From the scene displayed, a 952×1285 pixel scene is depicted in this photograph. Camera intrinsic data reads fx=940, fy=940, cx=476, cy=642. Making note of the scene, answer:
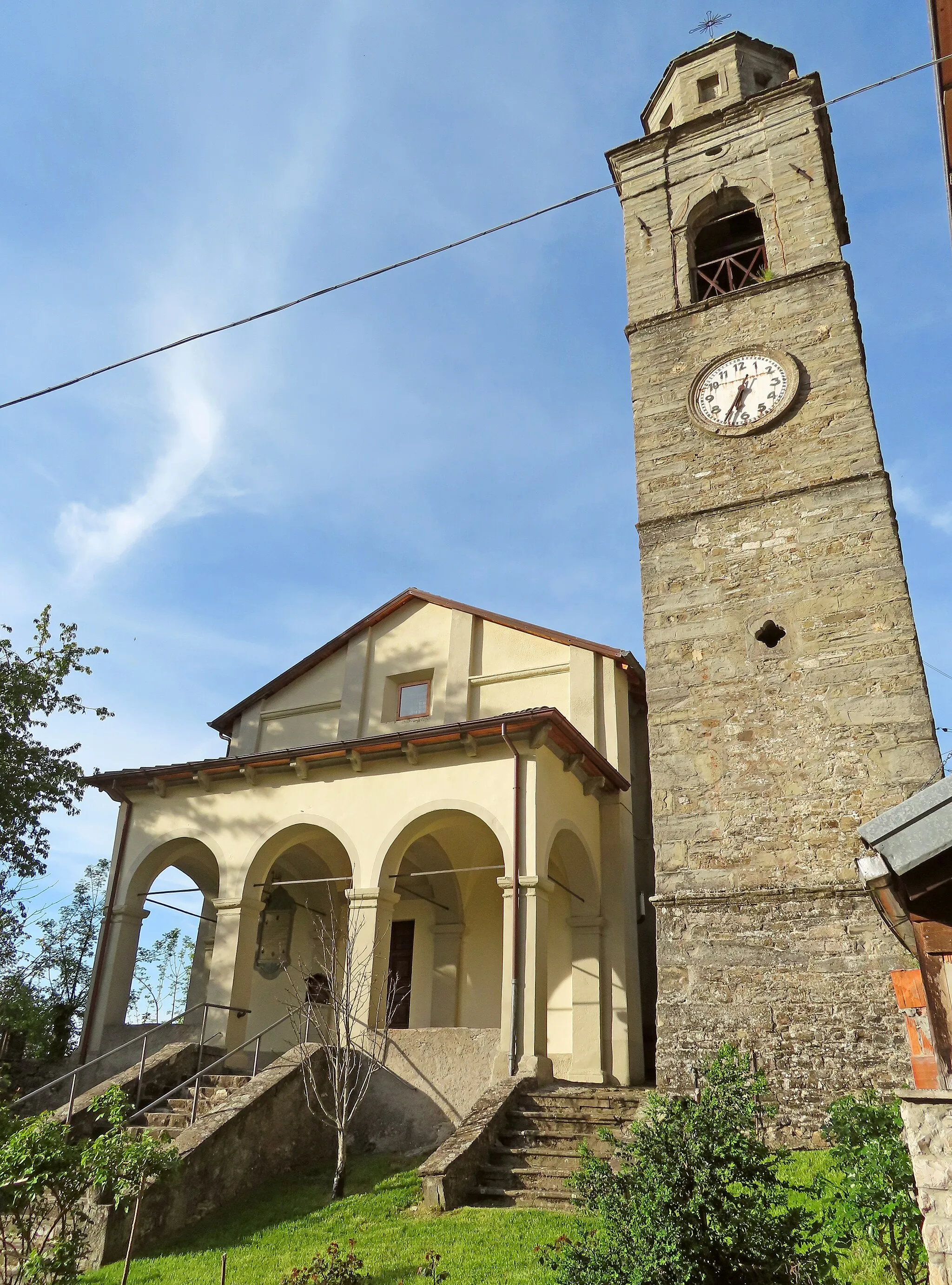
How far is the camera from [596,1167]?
5.12 meters

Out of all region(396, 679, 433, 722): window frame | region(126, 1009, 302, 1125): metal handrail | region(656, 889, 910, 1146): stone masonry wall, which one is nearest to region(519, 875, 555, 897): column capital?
region(656, 889, 910, 1146): stone masonry wall

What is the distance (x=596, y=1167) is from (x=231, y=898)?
32.4 ft

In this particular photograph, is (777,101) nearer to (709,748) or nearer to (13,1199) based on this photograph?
(709,748)

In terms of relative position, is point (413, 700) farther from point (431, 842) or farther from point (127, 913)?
point (127, 913)

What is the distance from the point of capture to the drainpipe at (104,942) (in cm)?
1363

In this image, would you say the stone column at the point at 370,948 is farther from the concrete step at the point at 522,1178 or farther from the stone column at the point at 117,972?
the stone column at the point at 117,972

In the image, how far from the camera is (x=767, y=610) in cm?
1201

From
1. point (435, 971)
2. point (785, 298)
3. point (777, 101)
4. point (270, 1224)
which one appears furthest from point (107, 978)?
point (777, 101)

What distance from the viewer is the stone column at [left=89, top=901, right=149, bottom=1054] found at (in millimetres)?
13680

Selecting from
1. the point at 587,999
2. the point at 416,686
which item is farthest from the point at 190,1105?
the point at 416,686

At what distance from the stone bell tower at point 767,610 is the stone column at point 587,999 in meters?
3.91

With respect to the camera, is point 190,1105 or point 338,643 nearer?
point 190,1105

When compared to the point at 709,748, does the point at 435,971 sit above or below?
below

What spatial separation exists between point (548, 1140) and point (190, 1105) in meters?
4.61
